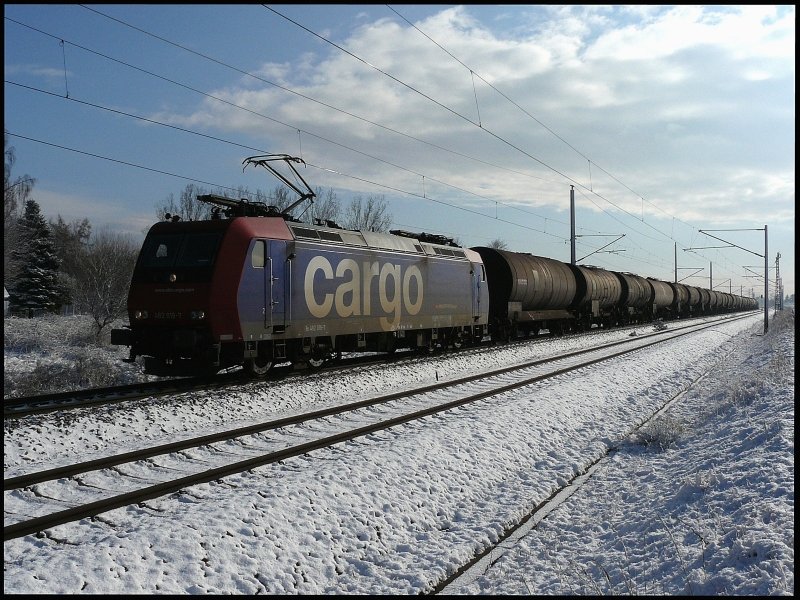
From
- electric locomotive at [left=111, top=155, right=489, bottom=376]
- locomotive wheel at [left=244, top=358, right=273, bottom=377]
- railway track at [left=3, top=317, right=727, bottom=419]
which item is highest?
electric locomotive at [left=111, top=155, right=489, bottom=376]

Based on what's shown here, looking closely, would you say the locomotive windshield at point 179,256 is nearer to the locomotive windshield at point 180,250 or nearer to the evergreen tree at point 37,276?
the locomotive windshield at point 180,250

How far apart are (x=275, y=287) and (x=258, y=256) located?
0.80 metres

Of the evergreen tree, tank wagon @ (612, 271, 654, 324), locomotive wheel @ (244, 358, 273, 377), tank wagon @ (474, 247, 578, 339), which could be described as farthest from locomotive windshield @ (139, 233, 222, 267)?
the evergreen tree

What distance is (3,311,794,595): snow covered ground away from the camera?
5.38m

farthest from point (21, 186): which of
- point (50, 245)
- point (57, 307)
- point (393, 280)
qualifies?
point (393, 280)

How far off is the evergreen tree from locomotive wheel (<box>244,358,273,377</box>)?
44.5 metres

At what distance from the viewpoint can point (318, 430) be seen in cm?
1039

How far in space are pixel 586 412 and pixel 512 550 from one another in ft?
22.9

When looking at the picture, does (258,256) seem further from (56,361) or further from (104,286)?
(104,286)

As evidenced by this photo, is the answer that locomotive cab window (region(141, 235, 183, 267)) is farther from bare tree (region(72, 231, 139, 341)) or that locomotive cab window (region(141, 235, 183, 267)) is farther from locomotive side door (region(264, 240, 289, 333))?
bare tree (region(72, 231, 139, 341))

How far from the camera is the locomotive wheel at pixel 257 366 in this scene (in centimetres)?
1400

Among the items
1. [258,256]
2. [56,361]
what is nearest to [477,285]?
[258,256]

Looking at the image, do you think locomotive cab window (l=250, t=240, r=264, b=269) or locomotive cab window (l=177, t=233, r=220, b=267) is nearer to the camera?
locomotive cab window (l=177, t=233, r=220, b=267)

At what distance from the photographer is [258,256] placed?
1330cm
